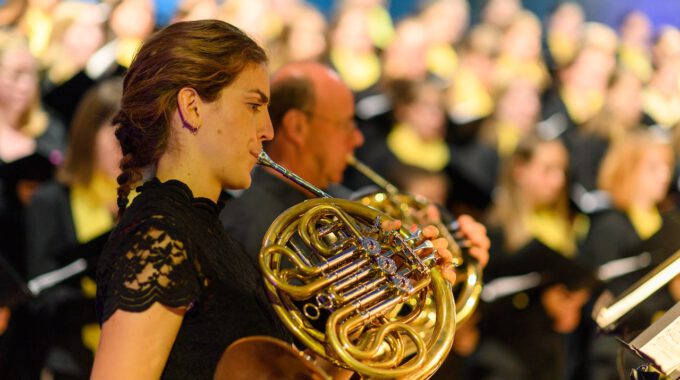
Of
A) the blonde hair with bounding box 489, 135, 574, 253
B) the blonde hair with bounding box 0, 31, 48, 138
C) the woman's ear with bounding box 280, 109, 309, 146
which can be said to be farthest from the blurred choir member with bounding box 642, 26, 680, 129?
the blonde hair with bounding box 0, 31, 48, 138

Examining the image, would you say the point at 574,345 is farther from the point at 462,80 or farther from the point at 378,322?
the point at 378,322

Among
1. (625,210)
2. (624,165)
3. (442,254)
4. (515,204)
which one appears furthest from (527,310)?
(442,254)

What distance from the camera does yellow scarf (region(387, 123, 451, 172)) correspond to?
4.80 m

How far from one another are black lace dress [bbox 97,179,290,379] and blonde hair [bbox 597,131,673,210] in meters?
3.87

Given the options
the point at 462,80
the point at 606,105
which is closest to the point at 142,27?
the point at 462,80

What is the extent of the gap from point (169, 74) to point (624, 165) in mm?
4107

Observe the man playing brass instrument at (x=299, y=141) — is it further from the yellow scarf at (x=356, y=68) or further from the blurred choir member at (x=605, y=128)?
the blurred choir member at (x=605, y=128)

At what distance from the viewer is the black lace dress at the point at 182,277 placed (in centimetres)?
149

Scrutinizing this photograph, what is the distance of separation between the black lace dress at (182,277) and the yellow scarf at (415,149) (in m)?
3.13

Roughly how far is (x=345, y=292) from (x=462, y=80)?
14.4ft

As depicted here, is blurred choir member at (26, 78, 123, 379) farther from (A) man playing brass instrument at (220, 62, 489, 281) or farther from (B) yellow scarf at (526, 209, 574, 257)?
(B) yellow scarf at (526, 209, 574, 257)

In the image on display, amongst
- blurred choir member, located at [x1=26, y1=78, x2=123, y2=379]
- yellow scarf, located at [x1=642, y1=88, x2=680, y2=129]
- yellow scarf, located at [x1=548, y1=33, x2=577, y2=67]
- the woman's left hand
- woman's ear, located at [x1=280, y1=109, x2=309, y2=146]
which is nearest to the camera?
the woman's left hand

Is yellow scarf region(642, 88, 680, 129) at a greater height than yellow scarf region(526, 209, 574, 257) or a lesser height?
lesser

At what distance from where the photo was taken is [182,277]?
1516 millimetres
